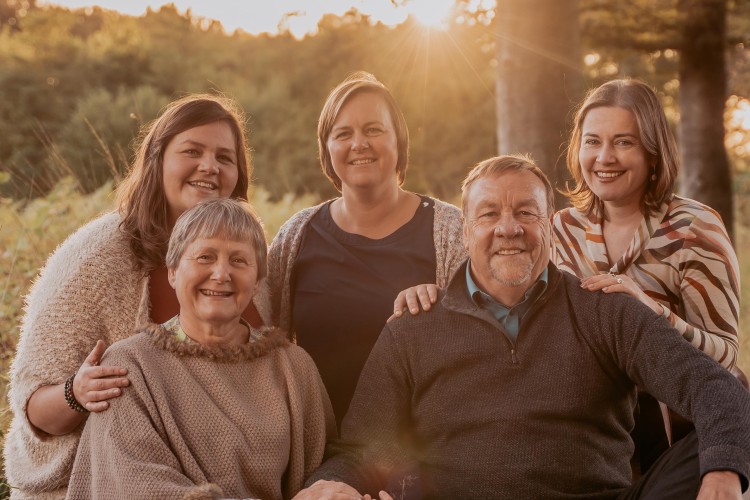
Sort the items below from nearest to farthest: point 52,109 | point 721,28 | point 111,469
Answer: point 111,469 < point 721,28 < point 52,109

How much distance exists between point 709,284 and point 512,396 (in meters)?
1.04

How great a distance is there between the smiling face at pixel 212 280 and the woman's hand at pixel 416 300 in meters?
0.62

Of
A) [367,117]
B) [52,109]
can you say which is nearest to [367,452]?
[367,117]

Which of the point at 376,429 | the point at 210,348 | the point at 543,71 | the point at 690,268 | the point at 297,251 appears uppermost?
the point at 543,71

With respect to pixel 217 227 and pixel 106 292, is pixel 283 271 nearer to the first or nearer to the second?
pixel 106 292

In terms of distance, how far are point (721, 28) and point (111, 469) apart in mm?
7774

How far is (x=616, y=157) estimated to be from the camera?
3.51m

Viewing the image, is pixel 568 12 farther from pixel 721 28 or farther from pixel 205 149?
pixel 721 28

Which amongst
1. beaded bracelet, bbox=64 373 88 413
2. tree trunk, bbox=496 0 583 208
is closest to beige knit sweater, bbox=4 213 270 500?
beaded bracelet, bbox=64 373 88 413

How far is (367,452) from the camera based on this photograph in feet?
9.82

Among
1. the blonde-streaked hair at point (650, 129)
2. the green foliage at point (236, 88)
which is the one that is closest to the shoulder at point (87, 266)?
the blonde-streaked hair at point (650, 129)

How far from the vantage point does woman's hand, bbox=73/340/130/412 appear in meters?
2.72

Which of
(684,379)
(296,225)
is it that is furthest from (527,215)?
(296,225)

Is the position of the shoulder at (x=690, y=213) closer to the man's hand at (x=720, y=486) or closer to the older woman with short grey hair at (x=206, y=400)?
the man's hand at (x=720, y=486)
